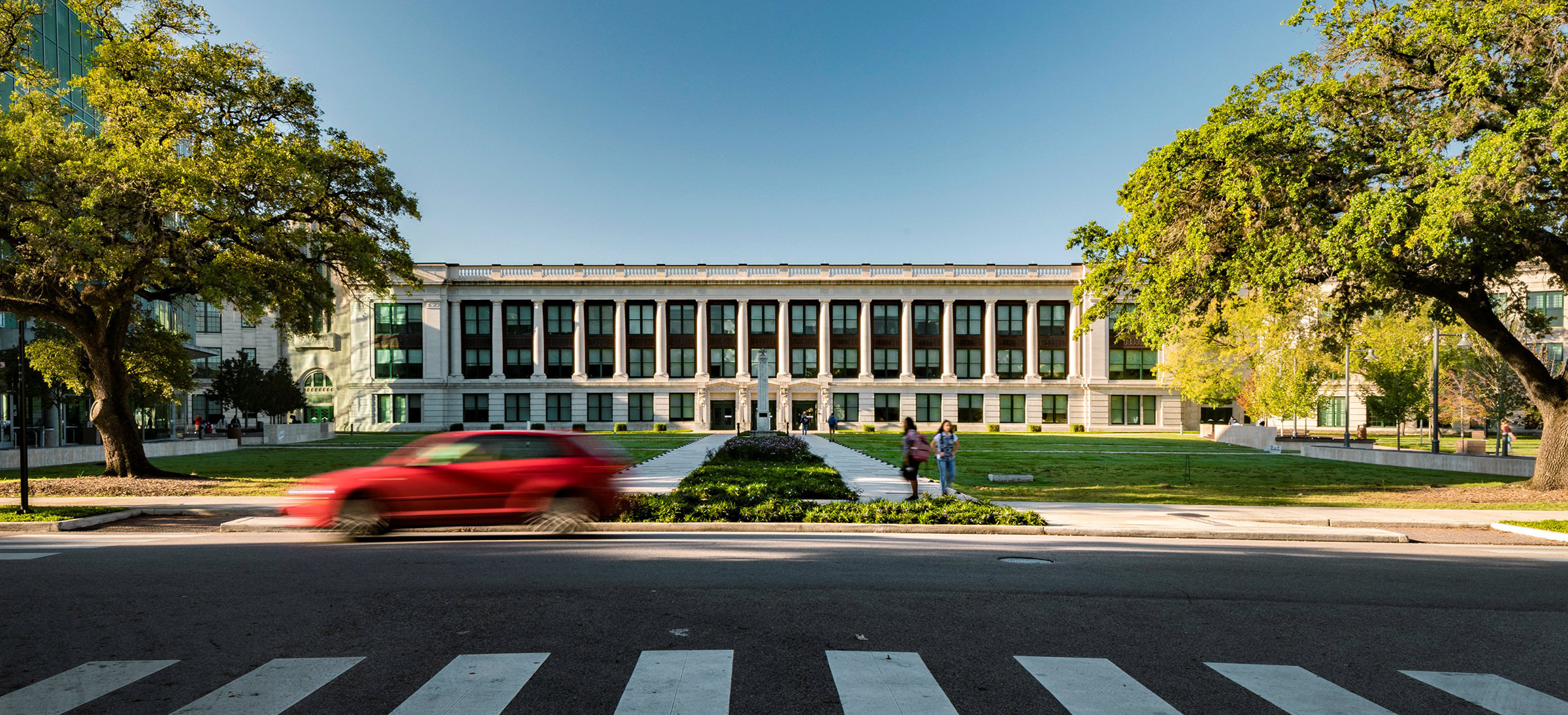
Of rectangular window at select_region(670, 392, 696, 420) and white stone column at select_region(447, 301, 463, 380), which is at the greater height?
white stone column at select_region(447, 301, 463, 380)

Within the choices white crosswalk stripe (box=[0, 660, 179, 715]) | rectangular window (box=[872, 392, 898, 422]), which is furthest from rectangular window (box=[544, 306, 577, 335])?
white crosswalk stripe (box=[0, 660, 179, 715])

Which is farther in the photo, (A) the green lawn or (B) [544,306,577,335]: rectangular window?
(B) [544,306,577,335]: rectangular window

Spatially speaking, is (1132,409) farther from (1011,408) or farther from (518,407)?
(518,407)

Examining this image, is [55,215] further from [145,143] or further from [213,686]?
[213,686]

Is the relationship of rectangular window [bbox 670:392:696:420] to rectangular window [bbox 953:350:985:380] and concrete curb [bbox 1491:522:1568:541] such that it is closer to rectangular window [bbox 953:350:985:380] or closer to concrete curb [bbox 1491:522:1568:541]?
rectangular window [bbox 953:350:985:380]

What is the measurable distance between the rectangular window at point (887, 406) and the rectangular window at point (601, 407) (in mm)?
20926

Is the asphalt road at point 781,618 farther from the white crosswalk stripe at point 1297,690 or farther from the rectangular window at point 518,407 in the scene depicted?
the rectangular window at point 518,407

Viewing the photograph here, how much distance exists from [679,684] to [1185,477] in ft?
69.3

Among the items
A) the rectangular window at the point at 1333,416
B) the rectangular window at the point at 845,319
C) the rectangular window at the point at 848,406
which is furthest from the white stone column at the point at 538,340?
the rectangular window at the point at 1333,416

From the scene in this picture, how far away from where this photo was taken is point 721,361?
2554 inches

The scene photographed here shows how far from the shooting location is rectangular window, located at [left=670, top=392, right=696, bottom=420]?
6406cm

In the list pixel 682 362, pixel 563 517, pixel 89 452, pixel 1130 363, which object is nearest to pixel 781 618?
pixel 563 517

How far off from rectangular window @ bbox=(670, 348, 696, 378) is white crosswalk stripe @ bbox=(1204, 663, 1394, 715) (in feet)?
197

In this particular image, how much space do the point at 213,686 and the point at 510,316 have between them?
205 feet
